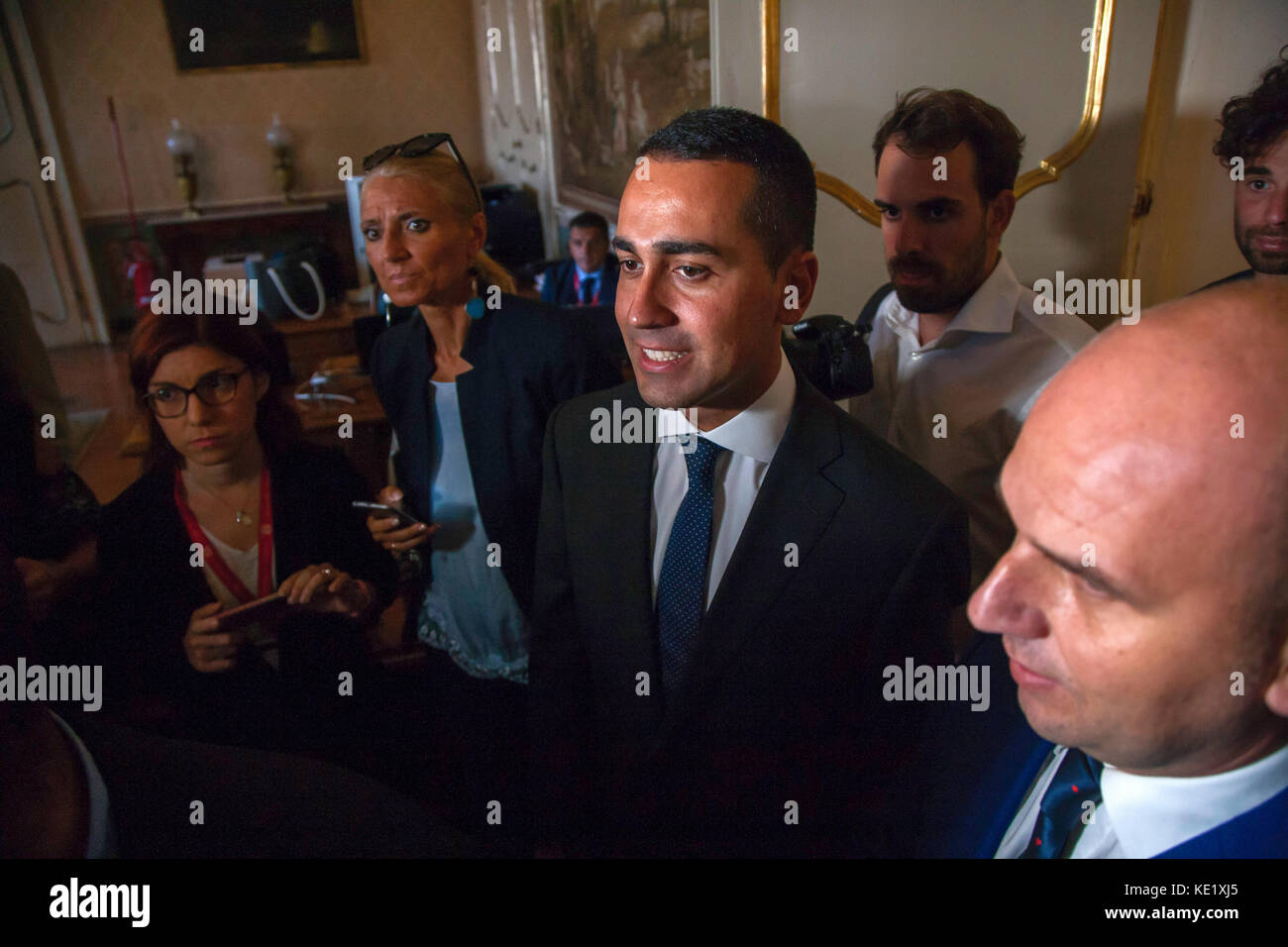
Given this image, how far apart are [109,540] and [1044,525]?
3.60ft

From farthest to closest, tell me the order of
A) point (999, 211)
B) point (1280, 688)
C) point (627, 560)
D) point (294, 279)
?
point (294, 279) < point (999, 211) < point (627, 560) < point (1280, 688)

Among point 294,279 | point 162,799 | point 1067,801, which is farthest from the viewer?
point 294,279

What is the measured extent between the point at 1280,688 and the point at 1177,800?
0.14m

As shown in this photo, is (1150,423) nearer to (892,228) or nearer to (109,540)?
(892,228)

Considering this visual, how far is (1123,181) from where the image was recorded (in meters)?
1.20

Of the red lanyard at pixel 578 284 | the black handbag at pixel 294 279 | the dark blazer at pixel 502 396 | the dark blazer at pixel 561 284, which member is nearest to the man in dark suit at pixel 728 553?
the dark blazer at pixel 502 396

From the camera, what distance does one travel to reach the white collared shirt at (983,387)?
Result: 1149mm

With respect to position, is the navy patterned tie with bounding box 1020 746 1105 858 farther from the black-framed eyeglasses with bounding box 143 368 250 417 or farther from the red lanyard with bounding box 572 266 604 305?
the red lanyard with bounding box 572 266 604 305

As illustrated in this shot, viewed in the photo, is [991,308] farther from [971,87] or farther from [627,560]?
[627,560]

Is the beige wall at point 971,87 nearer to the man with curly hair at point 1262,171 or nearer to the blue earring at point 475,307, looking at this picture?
the man with curly hair at point 1262,171

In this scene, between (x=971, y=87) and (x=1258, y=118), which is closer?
(x=1258, y=118)

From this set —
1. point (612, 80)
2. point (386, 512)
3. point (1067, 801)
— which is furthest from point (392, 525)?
point (612, 80)

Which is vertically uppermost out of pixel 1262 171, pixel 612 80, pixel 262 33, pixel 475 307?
pixel 612 80

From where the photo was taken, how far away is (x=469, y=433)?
114 centimetres
